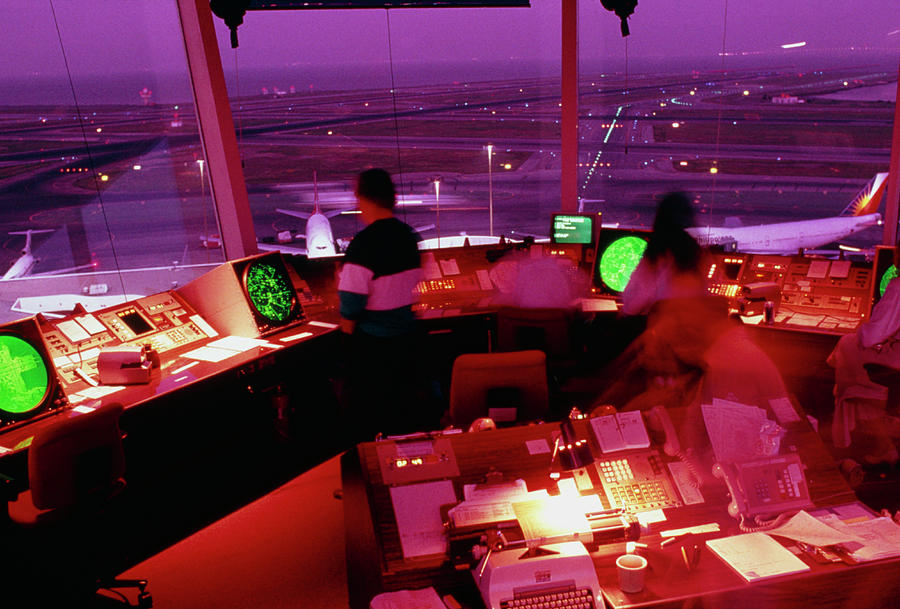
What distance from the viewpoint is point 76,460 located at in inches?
97.2

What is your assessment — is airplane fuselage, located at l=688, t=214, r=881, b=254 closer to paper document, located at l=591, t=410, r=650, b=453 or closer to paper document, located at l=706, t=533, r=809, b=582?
paper document, located at l=591, t=410, r=650, b=453

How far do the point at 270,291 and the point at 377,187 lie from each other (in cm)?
159

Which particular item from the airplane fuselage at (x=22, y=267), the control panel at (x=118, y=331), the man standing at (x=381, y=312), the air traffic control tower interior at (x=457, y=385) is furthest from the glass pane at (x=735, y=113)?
the airplane fuselage at (x=22, y=267)

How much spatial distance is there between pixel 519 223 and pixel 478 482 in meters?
13.0

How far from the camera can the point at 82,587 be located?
104 inches

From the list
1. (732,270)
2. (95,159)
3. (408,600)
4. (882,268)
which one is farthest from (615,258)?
(95,159)

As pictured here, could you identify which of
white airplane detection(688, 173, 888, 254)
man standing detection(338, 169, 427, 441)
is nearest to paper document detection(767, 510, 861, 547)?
man standing detection(338, 169, 427, 441)

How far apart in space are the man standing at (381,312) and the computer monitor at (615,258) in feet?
7.17

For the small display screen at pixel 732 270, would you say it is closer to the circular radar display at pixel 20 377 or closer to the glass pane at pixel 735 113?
the glass pane at pixel 735 113

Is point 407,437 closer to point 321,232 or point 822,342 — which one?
point 822,342

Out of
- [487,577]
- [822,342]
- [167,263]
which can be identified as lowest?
[167,263]

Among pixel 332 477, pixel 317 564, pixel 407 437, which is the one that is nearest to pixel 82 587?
pixel 317 564

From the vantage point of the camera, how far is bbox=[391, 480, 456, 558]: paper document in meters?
1.93

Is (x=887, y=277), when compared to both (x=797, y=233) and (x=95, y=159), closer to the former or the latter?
(x=797, y=233)
